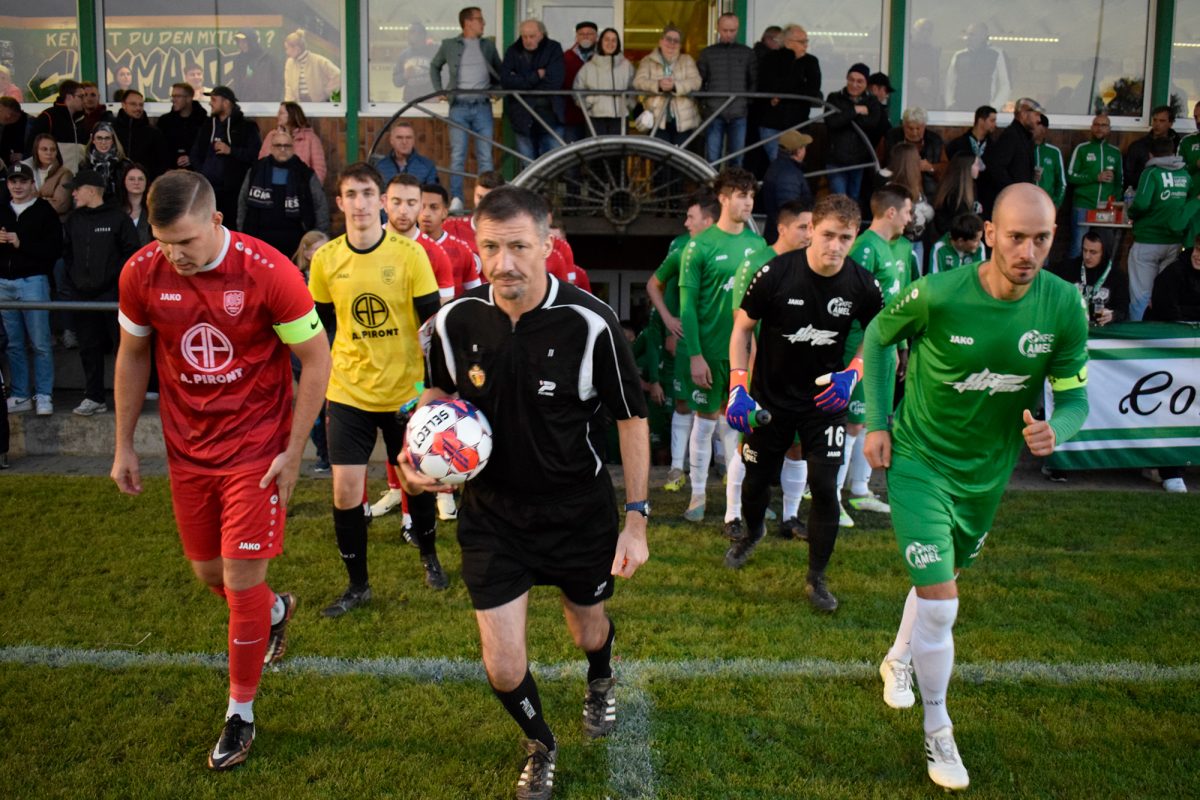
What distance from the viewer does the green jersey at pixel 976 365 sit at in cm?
410

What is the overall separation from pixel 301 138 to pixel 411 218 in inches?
224

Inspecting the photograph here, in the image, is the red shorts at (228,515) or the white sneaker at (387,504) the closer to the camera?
the red shorts at (228,515)

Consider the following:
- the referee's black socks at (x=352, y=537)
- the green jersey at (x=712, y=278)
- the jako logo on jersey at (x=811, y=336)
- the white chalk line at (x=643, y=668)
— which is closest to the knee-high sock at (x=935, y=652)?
the white chalk line at (x=643, y=668)

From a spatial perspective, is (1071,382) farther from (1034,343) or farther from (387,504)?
(387,504)

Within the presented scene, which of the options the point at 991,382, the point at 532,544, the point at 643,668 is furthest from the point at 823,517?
the point at 532,544

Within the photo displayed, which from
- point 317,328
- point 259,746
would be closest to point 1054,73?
point 317,328

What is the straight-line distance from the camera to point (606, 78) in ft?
37.1

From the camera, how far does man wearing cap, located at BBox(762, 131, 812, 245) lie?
35.0 ft

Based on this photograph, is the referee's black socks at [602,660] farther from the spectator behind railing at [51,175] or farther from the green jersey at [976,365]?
the spectator behind railing at [51,175]

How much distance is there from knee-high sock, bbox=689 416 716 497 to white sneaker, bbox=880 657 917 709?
10.7 feet

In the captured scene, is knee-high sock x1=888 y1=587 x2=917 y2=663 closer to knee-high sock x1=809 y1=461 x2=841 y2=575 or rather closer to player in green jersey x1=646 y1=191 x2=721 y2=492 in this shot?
knee-high sock x1=809 y1=461 x2=841 y2=575

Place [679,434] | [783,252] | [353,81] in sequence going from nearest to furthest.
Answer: [783,252] < [679,434] < [353,81]

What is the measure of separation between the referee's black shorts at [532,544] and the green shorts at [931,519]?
1.22 meters

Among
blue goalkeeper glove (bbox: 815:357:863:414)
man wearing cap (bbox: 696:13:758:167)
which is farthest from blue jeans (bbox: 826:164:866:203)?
blue goalkeeper glove (bbox: 815:357:863:414)
